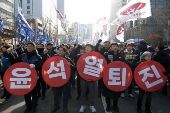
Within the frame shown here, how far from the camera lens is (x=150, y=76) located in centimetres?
454

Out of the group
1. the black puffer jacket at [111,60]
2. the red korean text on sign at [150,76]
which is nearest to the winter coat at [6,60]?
the black puffer jacket at [111,60]

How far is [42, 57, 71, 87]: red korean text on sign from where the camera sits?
4.48 m

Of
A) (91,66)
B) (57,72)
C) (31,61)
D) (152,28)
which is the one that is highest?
(152,28)

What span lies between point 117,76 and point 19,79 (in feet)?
8.87

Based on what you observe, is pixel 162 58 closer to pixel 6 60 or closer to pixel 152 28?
pixel 6 60

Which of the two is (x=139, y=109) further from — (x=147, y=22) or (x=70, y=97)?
(x=147, y=22)

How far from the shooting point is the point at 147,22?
2392 inches

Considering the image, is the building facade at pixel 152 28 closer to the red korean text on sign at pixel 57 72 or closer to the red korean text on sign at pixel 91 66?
the red korean text on sign at pixel 91 66

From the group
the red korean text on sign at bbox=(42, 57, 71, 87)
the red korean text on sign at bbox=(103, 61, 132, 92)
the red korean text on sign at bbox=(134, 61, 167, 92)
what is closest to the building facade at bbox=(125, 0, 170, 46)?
the red korean text on sign at bbox=(134, 61, 167, 92)

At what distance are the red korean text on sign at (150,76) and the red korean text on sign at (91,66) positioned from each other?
1026 mm

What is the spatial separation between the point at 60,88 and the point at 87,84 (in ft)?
2.59

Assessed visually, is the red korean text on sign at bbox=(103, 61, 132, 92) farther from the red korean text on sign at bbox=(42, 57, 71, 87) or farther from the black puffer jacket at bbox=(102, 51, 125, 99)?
the red korean text on sign at bbox=(42, 57, 71, 87)

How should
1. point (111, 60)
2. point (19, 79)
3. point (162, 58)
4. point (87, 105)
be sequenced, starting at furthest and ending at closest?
point (162, 58), point (87, 105), point (111, 60), point (19, 79)

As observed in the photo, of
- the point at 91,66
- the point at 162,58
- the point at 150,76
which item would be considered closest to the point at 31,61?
the point at 91,66
